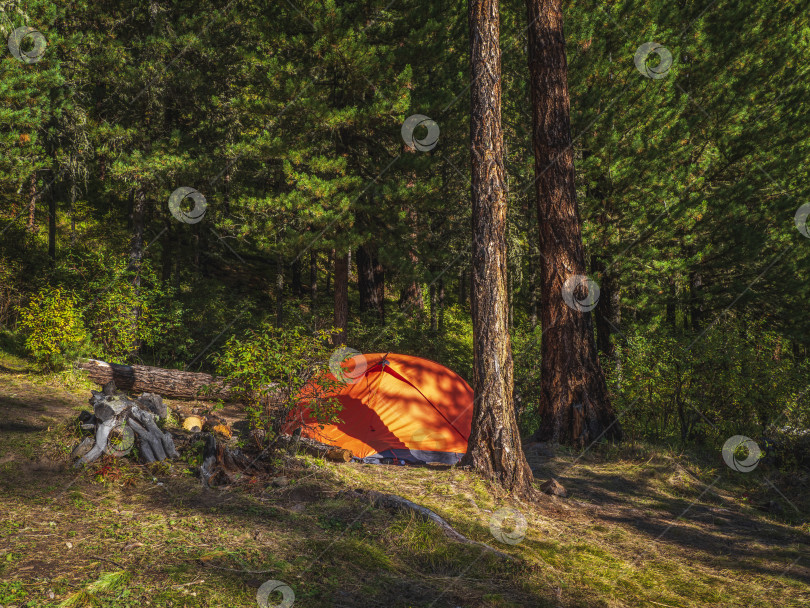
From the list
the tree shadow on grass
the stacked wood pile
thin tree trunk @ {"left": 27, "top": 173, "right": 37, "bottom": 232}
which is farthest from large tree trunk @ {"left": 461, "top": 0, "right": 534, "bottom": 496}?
thin tree trunk @ {"left": 27, "top": 173, "right": 37, "bottom": 232}

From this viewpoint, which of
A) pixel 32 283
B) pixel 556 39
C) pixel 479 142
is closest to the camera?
pixel 479 142

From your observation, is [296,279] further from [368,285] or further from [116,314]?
[116,314]

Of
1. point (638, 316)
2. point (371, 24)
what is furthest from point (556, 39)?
point (638, 316)

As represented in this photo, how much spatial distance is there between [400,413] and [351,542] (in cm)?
397

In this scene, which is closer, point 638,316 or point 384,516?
point 384,516

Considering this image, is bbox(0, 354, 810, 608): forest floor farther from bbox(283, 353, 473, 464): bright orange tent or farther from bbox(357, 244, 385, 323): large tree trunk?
bbox(357, 244, 385, 323): large tree trunk

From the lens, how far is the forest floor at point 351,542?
11.0 ft

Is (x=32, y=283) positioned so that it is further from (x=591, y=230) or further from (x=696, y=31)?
(x=696, y=31)

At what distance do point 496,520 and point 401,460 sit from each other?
2576 mm

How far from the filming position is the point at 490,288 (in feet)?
20.8

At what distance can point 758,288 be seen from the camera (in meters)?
12.0

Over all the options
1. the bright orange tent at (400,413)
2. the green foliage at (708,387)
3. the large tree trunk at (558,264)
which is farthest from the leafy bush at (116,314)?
the green foliage at (708,387)

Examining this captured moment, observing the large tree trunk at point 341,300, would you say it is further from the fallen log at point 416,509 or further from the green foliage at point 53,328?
the fallen log at point 416,509

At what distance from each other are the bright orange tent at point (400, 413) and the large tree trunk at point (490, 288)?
1640mm
